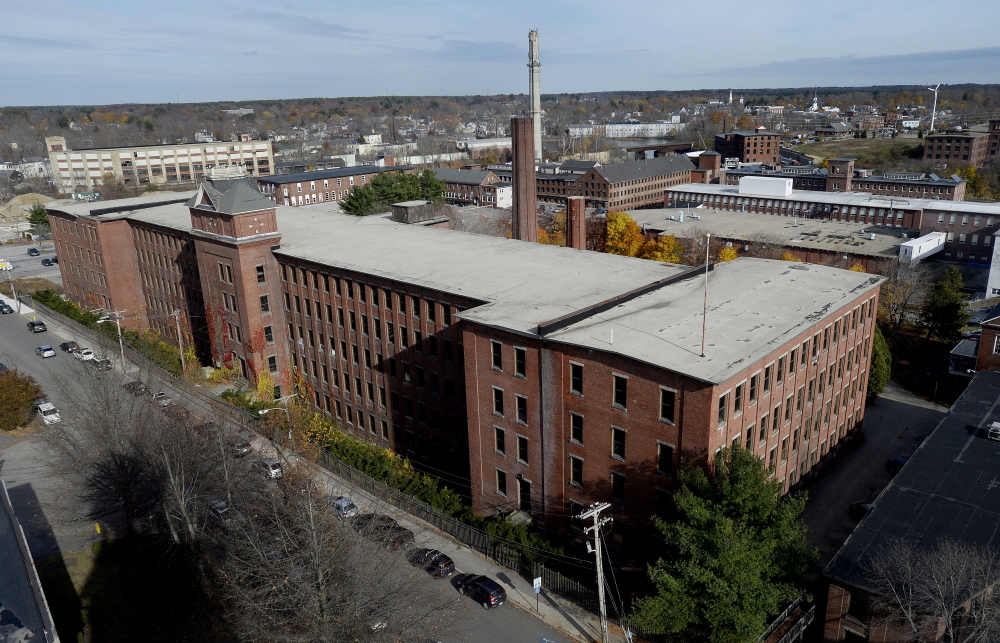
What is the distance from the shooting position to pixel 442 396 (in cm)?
4856

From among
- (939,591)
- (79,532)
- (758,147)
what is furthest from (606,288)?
(758,147)

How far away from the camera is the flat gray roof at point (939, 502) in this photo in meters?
31.1

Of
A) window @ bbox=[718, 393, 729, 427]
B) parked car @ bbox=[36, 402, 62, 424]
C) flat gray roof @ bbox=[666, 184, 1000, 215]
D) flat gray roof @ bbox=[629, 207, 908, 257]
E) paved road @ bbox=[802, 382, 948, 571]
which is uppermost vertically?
window @ bbox=[718, 393, 729, 427]

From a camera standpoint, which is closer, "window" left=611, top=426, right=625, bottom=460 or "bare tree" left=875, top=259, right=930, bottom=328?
"window" left=611, top=426, right=625, bottom=460

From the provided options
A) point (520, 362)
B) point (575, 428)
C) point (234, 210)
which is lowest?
point (575, 428)

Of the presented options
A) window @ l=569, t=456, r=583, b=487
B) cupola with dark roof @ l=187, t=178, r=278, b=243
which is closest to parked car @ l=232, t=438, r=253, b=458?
cupola with dark roof @ l=187, t=178, r=278, b=243

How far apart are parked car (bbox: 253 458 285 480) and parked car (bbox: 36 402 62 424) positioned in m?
21.4

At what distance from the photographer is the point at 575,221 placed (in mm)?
74125

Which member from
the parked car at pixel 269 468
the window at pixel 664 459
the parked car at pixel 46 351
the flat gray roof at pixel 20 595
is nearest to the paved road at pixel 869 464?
the window at pixel 664 459

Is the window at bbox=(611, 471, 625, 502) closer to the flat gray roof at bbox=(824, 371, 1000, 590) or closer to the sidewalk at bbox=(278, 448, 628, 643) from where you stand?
the sidewalk at bbox=(278, 448, 628, 643)

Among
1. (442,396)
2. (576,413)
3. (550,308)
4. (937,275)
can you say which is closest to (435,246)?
(442,396)

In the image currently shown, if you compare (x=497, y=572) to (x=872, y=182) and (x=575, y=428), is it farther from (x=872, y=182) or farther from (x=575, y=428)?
(x=872, y=182)

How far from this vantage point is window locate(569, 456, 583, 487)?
3767 cm

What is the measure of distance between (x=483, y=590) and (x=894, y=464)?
30228mm
